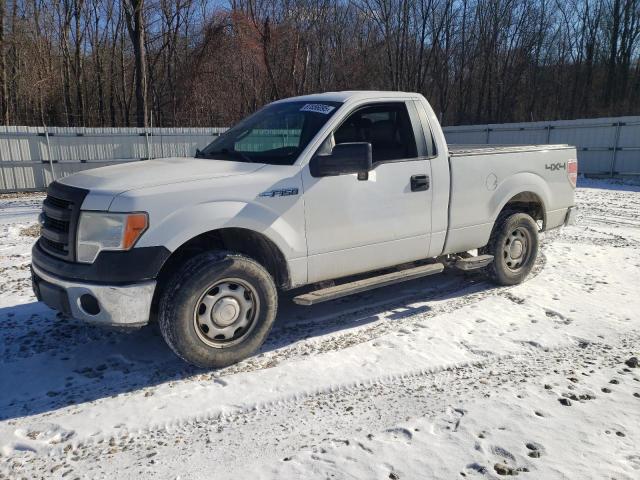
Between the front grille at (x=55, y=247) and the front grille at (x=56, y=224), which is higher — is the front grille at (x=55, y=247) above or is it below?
below

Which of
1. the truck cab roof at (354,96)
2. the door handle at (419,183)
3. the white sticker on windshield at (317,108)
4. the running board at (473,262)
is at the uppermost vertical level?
Answer: the truck cab roof at (354,96)

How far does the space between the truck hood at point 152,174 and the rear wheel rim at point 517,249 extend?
3.17 m

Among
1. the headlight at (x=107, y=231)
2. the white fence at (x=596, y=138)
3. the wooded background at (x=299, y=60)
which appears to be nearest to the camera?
the headlight at (x=107, y=231)

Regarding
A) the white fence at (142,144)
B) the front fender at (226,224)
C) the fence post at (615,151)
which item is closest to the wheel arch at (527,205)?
the front fender at (226,224)

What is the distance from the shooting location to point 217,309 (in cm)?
364

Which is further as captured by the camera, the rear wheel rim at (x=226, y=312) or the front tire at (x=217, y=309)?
the rear wheel rim at (x=226, y=312)

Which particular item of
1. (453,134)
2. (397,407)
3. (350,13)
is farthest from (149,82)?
(397,407)

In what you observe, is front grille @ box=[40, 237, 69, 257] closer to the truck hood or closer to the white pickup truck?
the white pickup truck

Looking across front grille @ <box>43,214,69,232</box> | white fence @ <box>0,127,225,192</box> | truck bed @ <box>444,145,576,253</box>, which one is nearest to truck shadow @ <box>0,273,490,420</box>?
truck bed @ <box>444,145,576,253</box>

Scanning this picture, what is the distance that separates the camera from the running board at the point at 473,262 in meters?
5.11

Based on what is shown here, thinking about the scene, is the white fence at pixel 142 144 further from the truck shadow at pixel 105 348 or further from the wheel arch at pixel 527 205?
the wheel arch at pixel 527 205

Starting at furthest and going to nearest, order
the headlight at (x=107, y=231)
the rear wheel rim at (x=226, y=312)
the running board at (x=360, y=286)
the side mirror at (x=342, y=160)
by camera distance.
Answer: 1. the running board at (x=360, y=286)
2. the side mirror at (x=342, y=160)
3. the rear wheel rim at (x=226, y=312)
4. the headlight at (x=107, y=231)

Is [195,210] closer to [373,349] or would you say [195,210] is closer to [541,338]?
[373,349]

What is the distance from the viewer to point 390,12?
33438 mm
